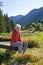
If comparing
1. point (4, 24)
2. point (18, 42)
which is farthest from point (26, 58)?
point (4, 24)

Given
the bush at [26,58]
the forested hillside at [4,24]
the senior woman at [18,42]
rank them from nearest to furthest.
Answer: the bush at [26,58]
the senior woman at [18,42]
the forested hillside at [4,24]

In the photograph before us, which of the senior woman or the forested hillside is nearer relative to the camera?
the senior woman

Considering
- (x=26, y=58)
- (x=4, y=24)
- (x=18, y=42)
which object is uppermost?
(x=18, y=42)

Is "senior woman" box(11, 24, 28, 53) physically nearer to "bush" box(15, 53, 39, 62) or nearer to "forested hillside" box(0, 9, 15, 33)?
"bush" box(15, 53, 39, 62)

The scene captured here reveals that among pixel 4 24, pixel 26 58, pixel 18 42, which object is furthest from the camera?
pixel 4 24

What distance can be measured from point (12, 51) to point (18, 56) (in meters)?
1.25

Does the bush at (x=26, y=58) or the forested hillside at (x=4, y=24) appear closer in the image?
the bush at (x=26, y=58)

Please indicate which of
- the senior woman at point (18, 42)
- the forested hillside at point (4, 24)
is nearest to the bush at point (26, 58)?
the senior woman at point (18, 42)

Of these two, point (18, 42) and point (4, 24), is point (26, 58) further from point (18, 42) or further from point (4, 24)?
point (4, 24)

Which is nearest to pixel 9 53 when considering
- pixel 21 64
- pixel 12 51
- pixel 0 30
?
pixel 12 51

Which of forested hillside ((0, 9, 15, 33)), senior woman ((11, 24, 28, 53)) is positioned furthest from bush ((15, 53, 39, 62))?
forested hillside ((0, 9, 15, 33))

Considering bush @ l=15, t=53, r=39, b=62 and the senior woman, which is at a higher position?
the senior woman

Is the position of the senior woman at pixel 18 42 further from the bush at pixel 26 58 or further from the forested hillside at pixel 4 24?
the forested hillside at pixel 4 24

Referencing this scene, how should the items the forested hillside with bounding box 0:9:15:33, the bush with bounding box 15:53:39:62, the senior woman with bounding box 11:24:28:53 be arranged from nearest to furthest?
the bush with bounding box 15:53:39:62
the senior woman with bounding box 11:24:28:53
the forested hillside with bounding box 0:9:15:33
